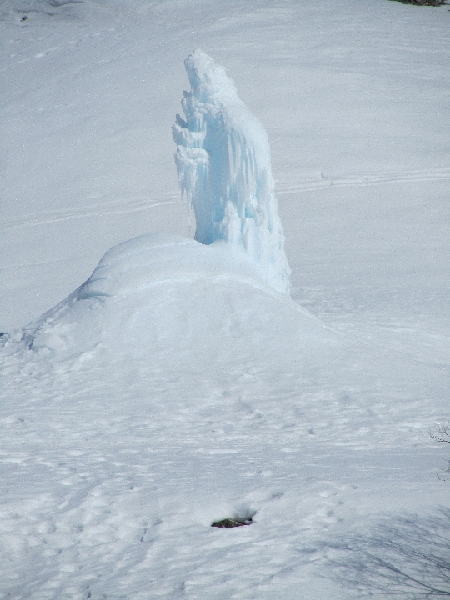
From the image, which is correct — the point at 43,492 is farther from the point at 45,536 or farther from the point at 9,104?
the point at 9,104

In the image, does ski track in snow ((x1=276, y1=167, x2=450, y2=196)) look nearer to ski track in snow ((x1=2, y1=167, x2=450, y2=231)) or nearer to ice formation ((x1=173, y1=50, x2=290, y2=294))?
ski track in snow ((x1=2, y1=167, x2=450, y2=231))

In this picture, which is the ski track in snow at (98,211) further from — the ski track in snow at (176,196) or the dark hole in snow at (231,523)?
the dark hole in snow at (231,523)

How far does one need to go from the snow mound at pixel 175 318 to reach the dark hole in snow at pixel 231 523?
3244mm

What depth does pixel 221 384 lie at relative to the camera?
782 cm

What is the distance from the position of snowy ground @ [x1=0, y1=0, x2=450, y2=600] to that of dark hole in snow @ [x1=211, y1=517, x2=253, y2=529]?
2.4 inches

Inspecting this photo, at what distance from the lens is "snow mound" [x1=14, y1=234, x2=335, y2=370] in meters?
8.48

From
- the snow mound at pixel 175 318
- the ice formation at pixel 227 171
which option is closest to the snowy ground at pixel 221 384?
the snow mound at pixel 175 318

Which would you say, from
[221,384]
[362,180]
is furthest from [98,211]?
[221,384]

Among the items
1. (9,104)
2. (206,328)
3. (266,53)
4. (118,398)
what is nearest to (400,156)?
(266,53)

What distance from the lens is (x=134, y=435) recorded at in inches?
267

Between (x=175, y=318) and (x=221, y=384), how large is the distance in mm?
1282

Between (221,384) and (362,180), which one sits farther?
(362,180)

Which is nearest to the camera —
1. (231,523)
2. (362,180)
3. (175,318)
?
(231,523)

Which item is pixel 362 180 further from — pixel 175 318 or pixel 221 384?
pixel 221 384
